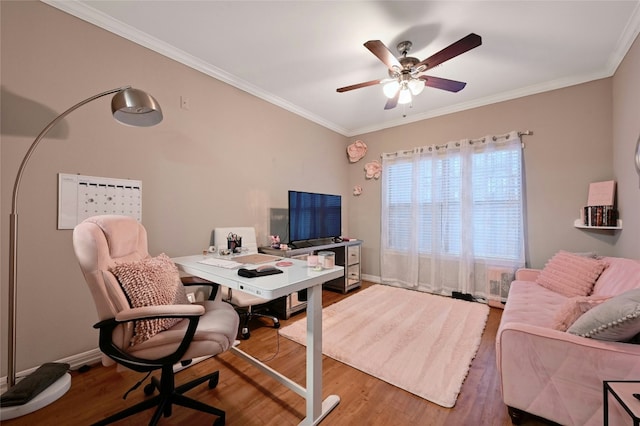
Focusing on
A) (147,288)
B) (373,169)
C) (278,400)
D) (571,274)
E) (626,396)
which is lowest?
(278,400)

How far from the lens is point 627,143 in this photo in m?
2.21

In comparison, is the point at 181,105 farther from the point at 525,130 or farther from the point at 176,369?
the point at 525,130

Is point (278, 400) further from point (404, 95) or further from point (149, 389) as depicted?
Answer: point (404, 95)

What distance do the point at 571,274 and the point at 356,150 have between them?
3.26 m

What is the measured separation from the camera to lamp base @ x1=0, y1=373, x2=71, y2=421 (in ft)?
4.17

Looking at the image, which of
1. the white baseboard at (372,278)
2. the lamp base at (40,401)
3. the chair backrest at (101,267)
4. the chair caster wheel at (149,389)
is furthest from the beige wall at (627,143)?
the lamp base at (40,401)

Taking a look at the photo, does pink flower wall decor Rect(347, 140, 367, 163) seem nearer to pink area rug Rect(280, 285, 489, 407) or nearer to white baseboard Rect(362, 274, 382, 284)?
white baseboard Rect(362, 274, 382, 284)

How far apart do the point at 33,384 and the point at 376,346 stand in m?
2.26

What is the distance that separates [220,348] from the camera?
125cm

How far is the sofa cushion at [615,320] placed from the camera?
3.50ft

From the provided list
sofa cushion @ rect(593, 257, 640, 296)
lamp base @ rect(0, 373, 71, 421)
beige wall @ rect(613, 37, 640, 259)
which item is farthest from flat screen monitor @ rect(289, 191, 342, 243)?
beige wall @ rect(613, 37, 640, 259)

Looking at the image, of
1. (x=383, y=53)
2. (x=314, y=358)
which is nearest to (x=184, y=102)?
(x=383, y=53)

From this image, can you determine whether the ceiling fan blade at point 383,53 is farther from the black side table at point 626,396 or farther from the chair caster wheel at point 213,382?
the chair caster wheel at point 213,382

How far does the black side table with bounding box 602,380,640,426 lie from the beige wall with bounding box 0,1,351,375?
284cm
